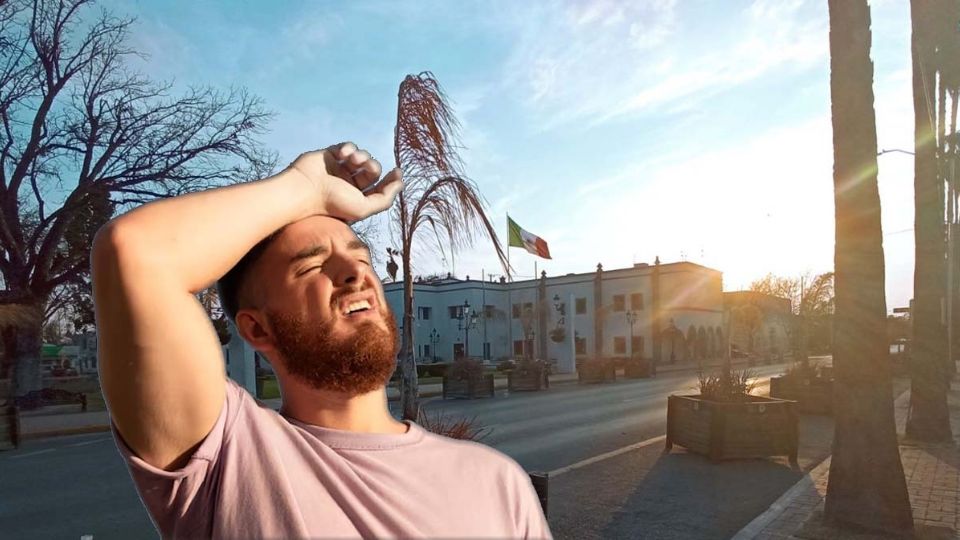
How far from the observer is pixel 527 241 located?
15.7 metres

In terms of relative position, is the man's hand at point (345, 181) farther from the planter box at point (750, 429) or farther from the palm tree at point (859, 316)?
the planter box at point (750, 429)

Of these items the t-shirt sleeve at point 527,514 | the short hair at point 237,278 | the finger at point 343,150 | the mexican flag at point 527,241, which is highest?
the mexican flag at point 527,241

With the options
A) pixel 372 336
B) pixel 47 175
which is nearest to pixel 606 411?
pixel 372 336

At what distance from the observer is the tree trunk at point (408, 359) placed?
16.2 ft

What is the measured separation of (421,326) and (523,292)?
10553 millimetres

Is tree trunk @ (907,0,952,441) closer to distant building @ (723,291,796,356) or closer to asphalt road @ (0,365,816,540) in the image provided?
asphalt road @ (0,365,816,540)

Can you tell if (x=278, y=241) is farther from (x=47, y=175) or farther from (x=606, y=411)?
(x=47, y=175)

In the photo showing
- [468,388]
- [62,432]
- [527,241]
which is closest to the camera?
[62,432]

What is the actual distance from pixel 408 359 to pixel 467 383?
15187 millimetres

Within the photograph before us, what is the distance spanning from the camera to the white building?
49.6m

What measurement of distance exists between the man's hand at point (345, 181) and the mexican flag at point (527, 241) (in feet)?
33.4

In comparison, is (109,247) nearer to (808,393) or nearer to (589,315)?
(808,393)

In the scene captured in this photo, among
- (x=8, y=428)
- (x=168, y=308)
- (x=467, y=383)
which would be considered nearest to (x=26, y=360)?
(x=8, y=428)

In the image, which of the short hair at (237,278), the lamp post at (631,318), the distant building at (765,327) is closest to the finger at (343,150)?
the short hair at (237,278)
